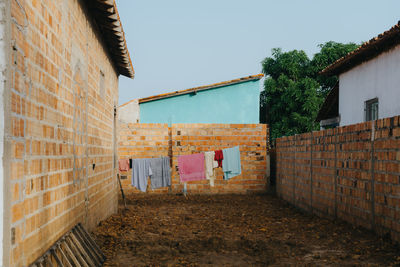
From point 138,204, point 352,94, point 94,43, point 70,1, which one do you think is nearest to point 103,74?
point 94,43

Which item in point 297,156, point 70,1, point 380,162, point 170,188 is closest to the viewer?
point 70,1

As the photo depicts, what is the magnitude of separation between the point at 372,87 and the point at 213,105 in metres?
9.75

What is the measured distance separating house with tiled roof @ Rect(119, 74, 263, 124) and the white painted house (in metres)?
6.36

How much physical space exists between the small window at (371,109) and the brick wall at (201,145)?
10.1ft

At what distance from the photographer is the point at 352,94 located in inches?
516

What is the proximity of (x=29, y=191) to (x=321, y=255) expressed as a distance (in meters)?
3.89

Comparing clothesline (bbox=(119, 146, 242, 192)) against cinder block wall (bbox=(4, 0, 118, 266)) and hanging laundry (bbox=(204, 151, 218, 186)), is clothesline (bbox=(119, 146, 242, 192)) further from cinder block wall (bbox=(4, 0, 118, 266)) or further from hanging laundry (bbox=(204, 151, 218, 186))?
cinder block wall (bbox=(4, 0, 118, 266))

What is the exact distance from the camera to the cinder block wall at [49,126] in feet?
9.21

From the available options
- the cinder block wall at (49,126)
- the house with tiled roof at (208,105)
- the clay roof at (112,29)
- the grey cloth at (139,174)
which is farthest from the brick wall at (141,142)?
the house with tiled roof at (208,105)

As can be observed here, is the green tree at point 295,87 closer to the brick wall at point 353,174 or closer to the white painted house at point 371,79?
the white painted house at point 371,79

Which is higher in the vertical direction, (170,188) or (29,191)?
(29,191)

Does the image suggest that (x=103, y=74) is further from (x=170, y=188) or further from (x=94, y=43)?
(x=170, y=188)

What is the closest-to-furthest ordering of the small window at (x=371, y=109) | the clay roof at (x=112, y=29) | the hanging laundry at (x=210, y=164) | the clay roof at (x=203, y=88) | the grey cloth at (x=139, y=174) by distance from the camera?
1. the clay roof at (x=112, y=29)
2. the grey cloth at (x=139, y=174)
3. the hanging laundry at (x=210, y=164)
4. the small window at (x=371, y=109)
5. the clay roof at (x=203, y=88)

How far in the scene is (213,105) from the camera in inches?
804
